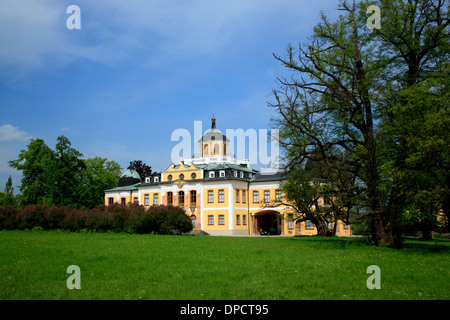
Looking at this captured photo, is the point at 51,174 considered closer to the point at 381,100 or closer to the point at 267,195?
the point at 267,195

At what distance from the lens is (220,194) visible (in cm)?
5097

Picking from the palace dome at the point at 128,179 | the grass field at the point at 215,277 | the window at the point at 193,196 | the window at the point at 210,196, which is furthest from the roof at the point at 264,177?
the grass field at the point at 215,277

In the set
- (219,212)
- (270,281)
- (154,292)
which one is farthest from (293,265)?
(219,212)

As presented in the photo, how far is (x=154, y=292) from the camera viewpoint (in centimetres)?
782

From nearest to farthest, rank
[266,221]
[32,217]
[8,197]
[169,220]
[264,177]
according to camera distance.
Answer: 1. [169,220]
2. [32,217]
3. [264,177]
4. [266,221]
5. [8,197]

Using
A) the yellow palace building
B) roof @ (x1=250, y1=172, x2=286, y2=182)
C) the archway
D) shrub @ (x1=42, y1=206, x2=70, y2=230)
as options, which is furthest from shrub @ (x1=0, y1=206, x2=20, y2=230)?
the archway

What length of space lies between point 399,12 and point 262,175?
3570 centimetres

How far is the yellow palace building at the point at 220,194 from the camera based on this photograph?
49969mm

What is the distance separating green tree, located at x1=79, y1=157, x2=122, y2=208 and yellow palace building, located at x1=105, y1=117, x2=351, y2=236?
8713mm

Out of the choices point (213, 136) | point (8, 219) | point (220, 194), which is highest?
point (213, 136)

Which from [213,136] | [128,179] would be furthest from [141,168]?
[213,136]

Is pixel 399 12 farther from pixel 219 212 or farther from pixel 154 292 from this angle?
pixel 219 212

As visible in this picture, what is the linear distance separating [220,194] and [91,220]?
763 inches

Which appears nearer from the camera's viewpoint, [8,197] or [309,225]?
[309,225]
